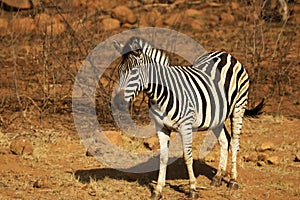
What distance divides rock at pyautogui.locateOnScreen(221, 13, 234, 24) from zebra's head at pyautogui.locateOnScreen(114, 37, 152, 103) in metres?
11.2

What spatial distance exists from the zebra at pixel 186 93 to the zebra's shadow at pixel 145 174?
42cm

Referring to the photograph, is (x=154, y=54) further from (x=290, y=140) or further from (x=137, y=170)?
(x=290, y=140)

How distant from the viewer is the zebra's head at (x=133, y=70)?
5795 mm

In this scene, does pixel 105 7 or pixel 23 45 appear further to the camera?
pixel 105 7

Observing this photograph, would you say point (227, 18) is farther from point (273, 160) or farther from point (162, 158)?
point (162, 158)

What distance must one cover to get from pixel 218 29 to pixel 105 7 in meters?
3.93

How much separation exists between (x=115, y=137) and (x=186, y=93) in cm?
231

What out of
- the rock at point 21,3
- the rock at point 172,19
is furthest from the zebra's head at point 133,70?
the rock at point 21,3

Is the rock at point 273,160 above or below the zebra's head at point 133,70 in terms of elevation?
below

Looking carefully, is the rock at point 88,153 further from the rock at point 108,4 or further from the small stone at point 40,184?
the rock at point 108,4

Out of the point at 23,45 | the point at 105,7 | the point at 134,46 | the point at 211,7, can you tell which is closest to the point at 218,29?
the point at 211,7

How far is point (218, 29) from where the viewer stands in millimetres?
16188

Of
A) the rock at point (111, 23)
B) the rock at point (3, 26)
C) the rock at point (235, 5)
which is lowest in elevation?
the rock at point (3, 26)

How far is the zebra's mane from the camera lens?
598cm
